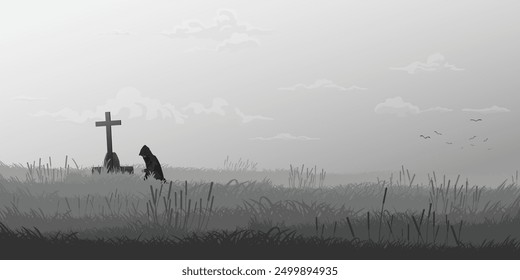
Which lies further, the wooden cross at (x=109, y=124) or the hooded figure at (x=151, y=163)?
the wooden cross at (x=109, y=124)

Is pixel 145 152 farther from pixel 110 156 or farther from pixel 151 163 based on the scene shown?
pixel 110 156

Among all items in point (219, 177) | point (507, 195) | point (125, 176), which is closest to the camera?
point (507, 195)

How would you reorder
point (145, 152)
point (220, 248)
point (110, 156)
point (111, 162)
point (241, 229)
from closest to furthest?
point (220, 248)
point (241, 229)
point (145, 152)
point (111, 162)
point (110, 156)

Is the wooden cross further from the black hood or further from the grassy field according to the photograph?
the grassy field

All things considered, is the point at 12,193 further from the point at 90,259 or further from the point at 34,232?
the point at 90,259

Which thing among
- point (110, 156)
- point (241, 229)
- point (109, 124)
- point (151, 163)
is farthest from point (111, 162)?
point (241, 229)

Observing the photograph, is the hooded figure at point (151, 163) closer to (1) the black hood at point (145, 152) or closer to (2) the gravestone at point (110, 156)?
(1) the black hood at point (145, 152)

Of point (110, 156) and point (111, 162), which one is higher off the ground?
point (110, 156)

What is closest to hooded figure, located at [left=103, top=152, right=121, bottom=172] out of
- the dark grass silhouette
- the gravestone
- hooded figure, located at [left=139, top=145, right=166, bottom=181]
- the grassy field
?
the gravestone

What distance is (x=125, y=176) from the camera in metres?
15.6

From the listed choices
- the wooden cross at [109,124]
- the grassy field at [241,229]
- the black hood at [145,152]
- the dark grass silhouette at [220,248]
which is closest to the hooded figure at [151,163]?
the black hood at [145,152]

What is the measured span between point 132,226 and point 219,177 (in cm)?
1056

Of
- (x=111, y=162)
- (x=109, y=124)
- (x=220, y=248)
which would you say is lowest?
(x=220, y=248)
